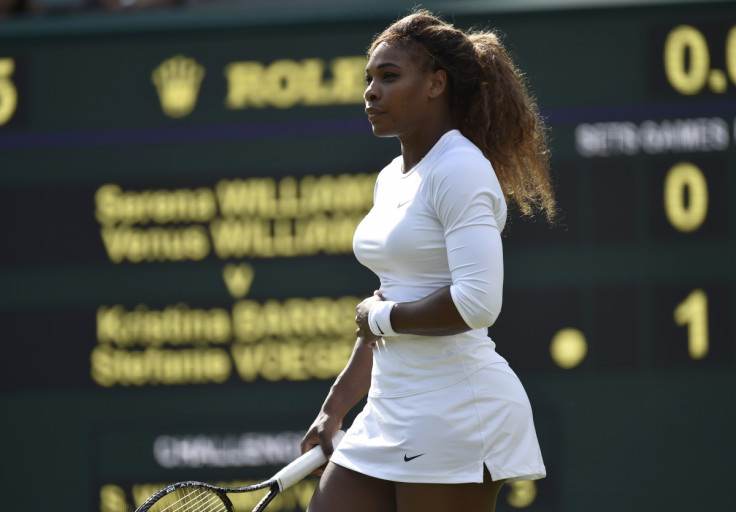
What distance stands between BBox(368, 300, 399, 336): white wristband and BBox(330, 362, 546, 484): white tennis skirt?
128 mm

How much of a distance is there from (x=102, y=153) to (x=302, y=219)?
29.6 inches

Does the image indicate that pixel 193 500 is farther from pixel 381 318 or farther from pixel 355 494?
pixel 381 318

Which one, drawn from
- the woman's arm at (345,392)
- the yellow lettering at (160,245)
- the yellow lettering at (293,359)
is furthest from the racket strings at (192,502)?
the yellow lettering at (160,245)

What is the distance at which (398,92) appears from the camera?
2.19m

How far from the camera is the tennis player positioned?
2016mm

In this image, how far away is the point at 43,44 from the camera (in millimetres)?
4023

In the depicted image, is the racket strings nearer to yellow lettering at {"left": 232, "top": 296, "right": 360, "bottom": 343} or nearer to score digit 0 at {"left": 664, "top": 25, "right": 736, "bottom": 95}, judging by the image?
yellow lettering at {"left": 232, "top": 296, "right": 360, "bottom": 343}

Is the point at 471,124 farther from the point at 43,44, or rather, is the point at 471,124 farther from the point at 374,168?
the point at 43,44

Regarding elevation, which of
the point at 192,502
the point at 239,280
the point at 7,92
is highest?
the point at 7,92

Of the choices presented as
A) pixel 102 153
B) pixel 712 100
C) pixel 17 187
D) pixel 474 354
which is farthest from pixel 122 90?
pixel 474 354

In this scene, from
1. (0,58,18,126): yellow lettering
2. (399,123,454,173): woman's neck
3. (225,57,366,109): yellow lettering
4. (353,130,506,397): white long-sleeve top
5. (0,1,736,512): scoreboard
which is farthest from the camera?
(0,58,18,126): yellow lettering

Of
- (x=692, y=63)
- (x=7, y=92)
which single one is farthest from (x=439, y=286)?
(x=7, y=92)

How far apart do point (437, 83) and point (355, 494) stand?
816mm

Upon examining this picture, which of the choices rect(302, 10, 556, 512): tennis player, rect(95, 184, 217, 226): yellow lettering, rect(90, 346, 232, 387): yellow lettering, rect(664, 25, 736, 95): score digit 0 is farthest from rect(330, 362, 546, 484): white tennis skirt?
rect(664, 25, 736, 95): score digit 0
